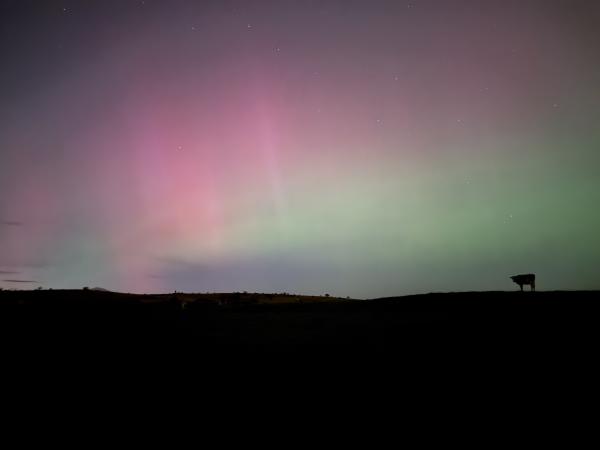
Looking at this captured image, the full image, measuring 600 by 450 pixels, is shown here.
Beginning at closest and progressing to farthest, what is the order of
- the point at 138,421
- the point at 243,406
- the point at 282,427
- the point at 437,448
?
the point at 437,448 → the point at 282,427 → the point at 138,421 → the point at 243,406

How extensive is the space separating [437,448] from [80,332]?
Answer: 13639mm

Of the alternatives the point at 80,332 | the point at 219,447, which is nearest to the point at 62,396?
the point at 219,447

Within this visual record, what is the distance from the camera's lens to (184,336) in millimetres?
11562

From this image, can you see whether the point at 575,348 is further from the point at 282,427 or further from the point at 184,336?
the point at 184,336

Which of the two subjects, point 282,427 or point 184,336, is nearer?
point 282,427

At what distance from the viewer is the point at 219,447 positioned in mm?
3680

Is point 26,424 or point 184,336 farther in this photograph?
point 184,336

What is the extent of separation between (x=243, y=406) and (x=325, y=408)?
1.15m

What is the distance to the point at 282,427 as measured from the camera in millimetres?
4117

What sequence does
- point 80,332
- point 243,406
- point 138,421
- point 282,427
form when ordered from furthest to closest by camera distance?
point 80,332
point 243,406
point 138,421
point 282,427

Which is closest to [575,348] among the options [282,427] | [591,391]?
[591,391]

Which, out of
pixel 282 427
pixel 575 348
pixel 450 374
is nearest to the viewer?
pixel 282 427

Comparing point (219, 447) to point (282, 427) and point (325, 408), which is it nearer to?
point (282, 427)

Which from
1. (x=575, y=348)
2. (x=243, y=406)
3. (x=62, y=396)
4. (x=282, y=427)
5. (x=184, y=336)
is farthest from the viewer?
(x=184, y=336)
